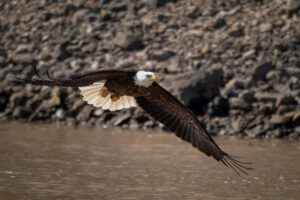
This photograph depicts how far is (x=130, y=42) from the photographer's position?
14.8 meters

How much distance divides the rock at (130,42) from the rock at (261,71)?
2509 millimetres

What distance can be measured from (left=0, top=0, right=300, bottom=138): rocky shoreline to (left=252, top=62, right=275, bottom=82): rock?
17 millimetres

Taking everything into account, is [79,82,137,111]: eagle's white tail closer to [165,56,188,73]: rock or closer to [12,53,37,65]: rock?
[165,56,188,73]: rock

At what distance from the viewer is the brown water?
8.08 m

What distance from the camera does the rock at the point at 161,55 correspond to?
1411 cm

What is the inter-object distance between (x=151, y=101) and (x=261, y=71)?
5147 mm

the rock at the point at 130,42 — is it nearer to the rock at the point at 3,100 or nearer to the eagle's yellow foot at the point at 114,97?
the rock at the point at 3,100

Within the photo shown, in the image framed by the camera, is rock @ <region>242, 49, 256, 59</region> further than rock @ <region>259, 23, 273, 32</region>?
No

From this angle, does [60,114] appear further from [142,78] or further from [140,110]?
[142,78]

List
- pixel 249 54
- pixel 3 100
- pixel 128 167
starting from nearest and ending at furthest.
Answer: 1. pixel 128 167
2. pixel 3 100
3. pixel 249 54

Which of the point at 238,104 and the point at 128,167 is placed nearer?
the point at 128,167

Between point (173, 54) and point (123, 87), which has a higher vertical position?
point (173, 54)

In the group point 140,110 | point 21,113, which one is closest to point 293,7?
point 140,110

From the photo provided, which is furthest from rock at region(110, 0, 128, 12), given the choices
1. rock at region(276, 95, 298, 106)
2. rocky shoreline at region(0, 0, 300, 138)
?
rock at region(276, 95, 298, 106)
